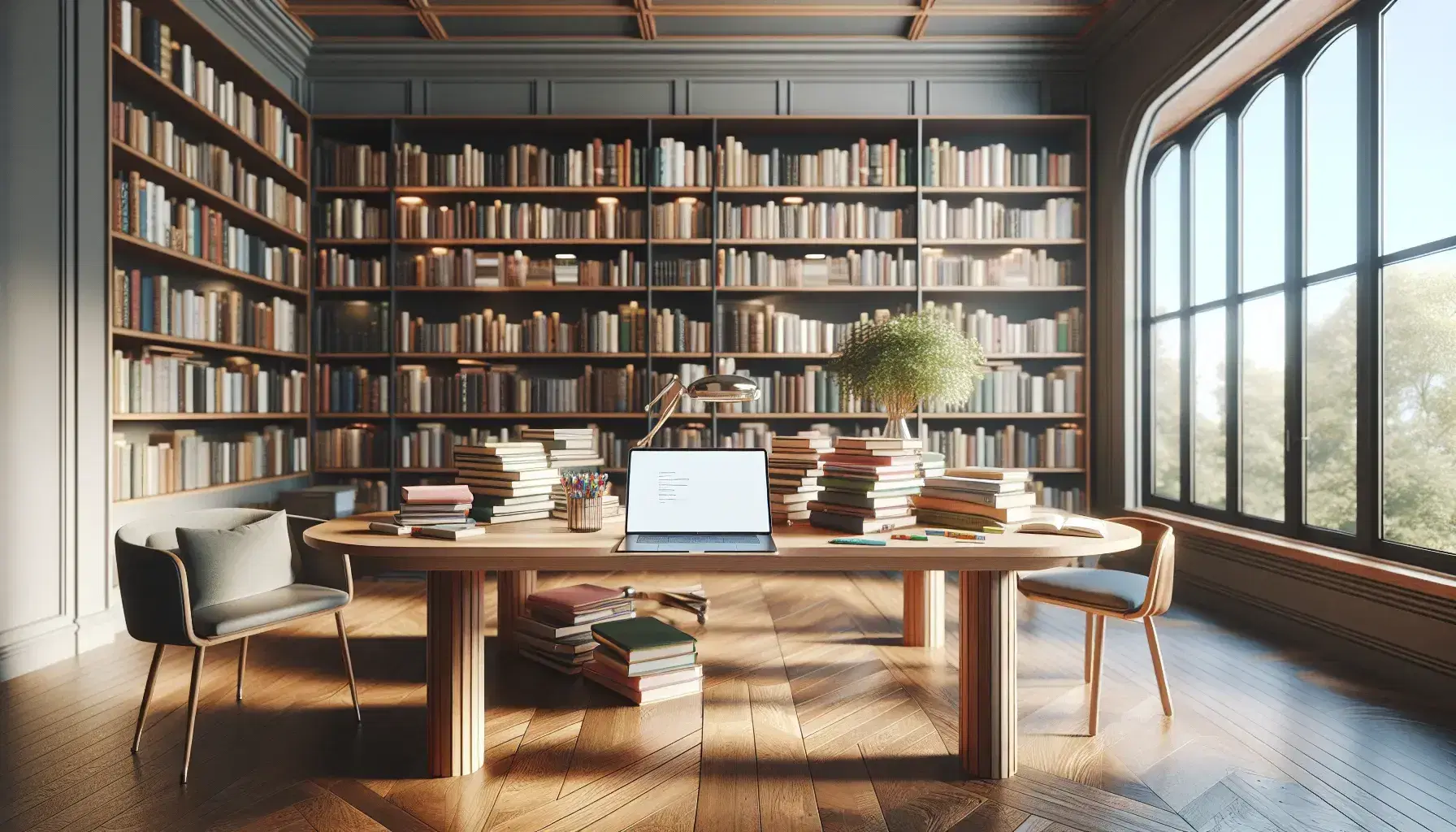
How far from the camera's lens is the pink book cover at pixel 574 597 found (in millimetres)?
3402

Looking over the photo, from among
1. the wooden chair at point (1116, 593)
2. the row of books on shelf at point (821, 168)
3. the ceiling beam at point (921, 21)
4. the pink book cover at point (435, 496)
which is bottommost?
the wooden chair at point (1116, 593)

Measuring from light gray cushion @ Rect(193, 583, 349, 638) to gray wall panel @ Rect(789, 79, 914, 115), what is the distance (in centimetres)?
450

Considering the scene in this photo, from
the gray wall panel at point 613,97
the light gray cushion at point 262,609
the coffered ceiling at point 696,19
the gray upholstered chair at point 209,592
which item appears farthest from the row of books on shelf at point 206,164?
the light gray cushion at point 262,609

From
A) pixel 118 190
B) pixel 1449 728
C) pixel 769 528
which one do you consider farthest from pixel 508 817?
pixel 118 190

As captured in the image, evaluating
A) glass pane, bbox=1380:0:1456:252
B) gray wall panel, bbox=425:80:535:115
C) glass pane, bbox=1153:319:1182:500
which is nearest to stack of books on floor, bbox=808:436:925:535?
glass pane, bbox=1380:0:1456:252

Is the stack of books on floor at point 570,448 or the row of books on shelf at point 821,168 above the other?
the row of books on shelf at point 821,168

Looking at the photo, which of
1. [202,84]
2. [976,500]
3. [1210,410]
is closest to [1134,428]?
[1210,410]

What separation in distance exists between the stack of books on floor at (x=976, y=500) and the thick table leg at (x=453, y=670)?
57.2 inches

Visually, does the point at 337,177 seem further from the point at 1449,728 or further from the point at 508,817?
the point at 1449,728

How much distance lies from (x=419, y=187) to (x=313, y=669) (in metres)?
3.37

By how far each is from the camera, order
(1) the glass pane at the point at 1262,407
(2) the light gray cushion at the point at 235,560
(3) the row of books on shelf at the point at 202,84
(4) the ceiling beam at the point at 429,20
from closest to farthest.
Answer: (2) the light gray cushion at the point at 235,560
(3) the row of books on shelf at the point at 202,84
(1) the glass pane at the point at 1262,407
(4) the ceiling beam at the point at 429,20

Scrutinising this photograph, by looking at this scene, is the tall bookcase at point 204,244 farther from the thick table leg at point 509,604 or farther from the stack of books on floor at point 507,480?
the stack of books on floor at point 507,480

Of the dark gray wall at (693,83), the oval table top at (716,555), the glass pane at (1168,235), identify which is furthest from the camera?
the dark gray wall at (693,83)

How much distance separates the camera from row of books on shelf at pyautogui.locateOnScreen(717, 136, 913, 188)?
5.54 m
